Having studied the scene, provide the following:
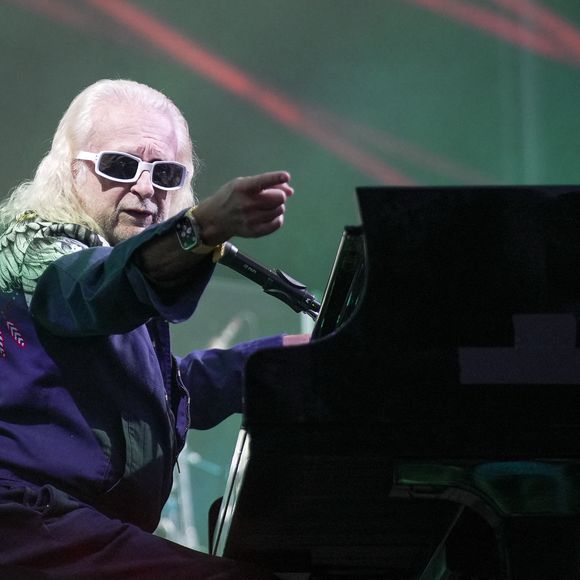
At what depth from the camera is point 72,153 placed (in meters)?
2.20

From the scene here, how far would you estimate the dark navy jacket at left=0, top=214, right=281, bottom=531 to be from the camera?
1.53 meters

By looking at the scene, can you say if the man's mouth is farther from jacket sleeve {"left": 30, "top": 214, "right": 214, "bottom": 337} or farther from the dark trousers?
the dark trousers

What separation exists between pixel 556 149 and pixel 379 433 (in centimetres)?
386

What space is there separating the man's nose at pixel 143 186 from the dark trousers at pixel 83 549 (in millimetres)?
806

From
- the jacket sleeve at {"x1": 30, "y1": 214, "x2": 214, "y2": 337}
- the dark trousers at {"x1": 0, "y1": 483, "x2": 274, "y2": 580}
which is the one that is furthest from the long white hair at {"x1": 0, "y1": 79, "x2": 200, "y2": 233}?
the dark trousers at {"x1": 0, "y1": 483, "x2": 274, "y2": 580}

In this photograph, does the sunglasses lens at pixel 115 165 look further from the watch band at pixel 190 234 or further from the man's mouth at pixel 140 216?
the watch band at pixel 190 234

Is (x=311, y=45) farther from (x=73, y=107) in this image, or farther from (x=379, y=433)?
(x=379, y=433)

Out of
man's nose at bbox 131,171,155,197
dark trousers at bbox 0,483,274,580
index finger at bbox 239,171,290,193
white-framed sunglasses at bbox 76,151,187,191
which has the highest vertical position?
white-framed sunglasses at bbox 76,151,187,191

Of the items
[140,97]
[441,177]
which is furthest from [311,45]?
[140,97]

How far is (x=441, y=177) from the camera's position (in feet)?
15.7

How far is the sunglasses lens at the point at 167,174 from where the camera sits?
214 cm

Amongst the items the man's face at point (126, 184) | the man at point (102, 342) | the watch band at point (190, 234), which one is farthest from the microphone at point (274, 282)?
the watch band at point (190, 234)

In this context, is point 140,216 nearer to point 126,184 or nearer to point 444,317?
point 126,184

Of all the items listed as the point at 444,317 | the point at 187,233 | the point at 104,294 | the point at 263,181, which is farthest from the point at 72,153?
the point at 444,317
